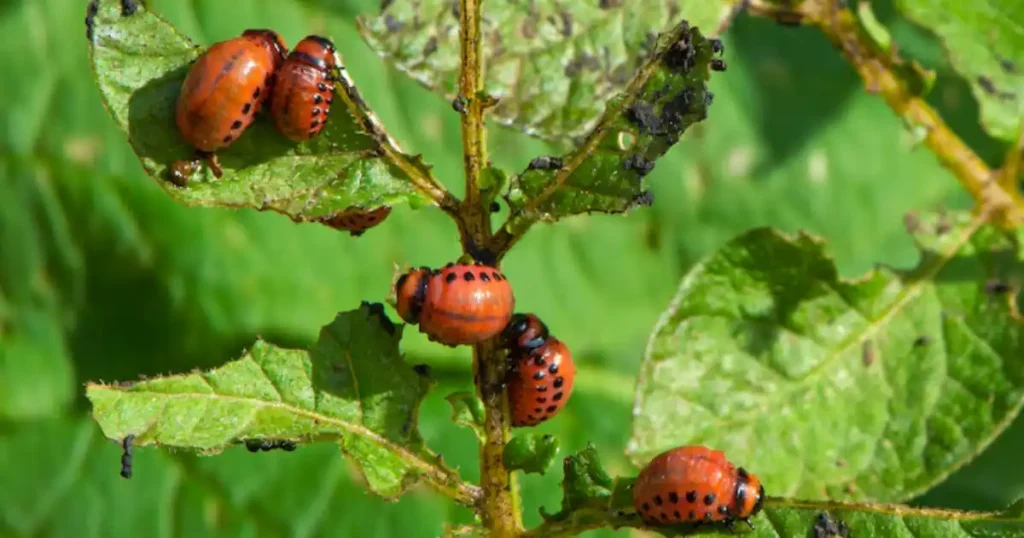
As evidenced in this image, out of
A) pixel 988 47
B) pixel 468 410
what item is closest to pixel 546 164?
pixel 468 410

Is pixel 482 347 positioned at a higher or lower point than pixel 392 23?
lower

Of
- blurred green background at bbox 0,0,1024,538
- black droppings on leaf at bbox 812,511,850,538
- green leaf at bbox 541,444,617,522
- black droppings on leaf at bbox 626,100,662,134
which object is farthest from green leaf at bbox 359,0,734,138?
blurred green background at bbox 0,0,1024,538

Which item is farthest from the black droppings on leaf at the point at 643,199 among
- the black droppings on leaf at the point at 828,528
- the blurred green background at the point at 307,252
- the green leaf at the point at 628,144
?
the blurred green background at the point at 307,252

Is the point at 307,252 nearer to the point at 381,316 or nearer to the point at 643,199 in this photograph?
the point at 381,316

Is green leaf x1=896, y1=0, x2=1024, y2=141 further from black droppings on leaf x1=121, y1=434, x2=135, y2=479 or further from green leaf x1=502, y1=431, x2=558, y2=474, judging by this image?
black droppings on leaf x1=121, y1=434, x2=135, y2=479

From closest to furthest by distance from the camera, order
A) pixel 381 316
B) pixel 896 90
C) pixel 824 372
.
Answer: pixel 381 316 → pixel 824 372 → pixel 896 90

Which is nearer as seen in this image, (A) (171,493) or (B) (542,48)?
(B) (542,48)

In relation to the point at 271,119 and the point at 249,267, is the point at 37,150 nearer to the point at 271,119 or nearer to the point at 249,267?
the point at 249,267
